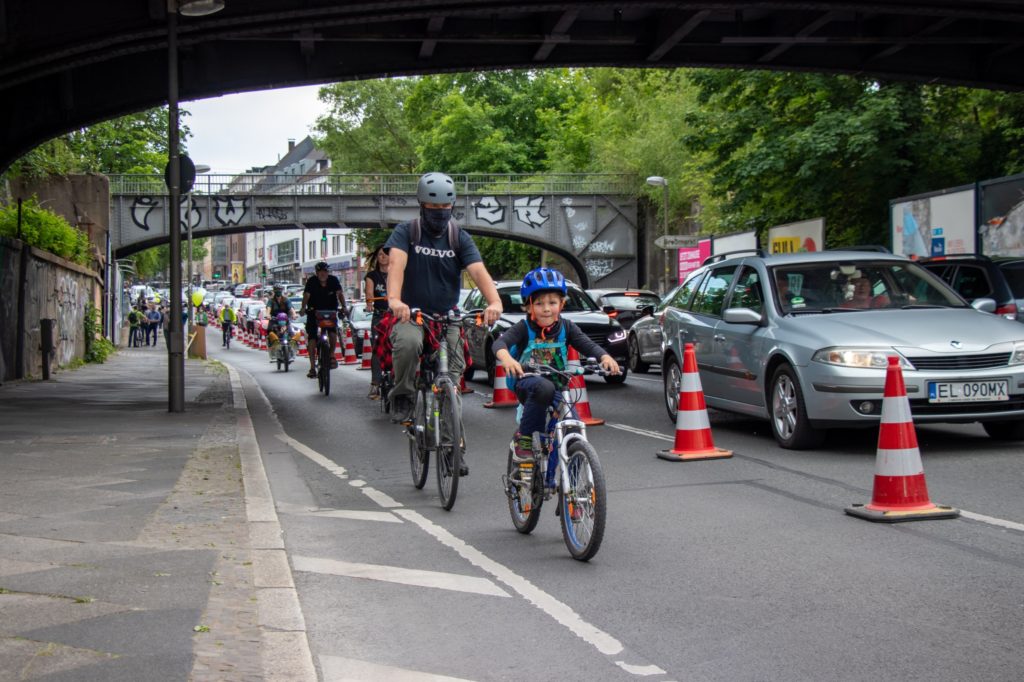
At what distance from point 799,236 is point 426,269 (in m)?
22.0

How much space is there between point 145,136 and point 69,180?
36013mm

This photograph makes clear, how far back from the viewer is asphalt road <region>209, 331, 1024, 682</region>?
4629mm

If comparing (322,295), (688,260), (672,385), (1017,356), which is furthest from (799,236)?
(1017,356)

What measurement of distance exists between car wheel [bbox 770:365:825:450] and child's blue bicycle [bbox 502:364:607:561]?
12.5ft

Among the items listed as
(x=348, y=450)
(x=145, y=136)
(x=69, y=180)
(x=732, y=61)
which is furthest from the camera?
(x=145, y=136)

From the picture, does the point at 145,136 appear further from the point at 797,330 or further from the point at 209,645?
the point at 209,645

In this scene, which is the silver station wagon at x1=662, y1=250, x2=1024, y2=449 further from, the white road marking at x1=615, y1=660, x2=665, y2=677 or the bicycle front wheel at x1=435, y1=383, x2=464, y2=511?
the white road marking at x1=615, y1=660, x2=665, y2=677

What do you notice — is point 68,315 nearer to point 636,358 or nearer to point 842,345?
point 636,358

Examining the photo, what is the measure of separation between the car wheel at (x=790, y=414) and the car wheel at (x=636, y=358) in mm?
12321

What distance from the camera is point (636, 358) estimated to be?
23250 millimetres

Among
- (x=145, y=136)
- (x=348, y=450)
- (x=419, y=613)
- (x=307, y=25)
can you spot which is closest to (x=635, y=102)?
(x=145, y=136)

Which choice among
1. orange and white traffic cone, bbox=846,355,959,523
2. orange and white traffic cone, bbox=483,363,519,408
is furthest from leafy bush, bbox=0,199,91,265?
orange and white traffic cone, bbox=846,355,959,523

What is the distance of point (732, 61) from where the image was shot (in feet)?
72.3

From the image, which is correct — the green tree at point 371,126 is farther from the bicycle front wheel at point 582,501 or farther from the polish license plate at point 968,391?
the bicycle front wheel at point 582,501
